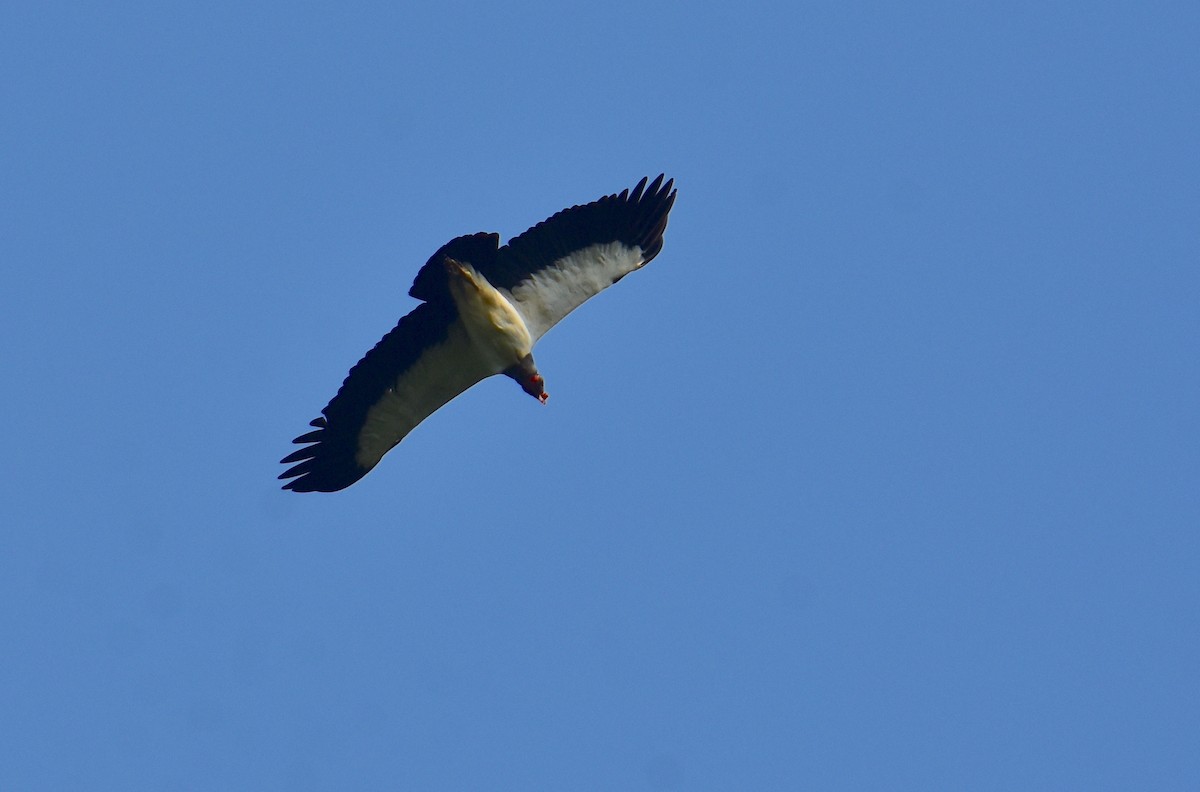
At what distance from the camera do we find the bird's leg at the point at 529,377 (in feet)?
54.1

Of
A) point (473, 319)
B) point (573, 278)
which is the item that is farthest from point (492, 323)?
point (573, 278)

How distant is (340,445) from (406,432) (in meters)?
0.81

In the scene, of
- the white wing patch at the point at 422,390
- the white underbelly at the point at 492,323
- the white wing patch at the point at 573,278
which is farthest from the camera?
the white wing patch at the point at 422,390

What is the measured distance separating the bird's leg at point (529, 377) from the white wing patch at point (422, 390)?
251mm

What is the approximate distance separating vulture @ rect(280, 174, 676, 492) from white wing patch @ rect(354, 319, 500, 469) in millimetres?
12

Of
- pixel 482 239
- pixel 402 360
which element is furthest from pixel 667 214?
pixel 402 360

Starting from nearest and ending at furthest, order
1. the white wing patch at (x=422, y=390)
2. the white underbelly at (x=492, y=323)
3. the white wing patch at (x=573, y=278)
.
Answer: the white underbelly at (x=492, y=323) → the white wing patch at (x=573, y=278) → the white wing patch at (x=422, y=390)

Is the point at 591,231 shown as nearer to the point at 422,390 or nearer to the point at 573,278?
the point at 573,278

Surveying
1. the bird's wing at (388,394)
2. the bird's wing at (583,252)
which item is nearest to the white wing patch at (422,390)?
the bird's wing at (388,394)

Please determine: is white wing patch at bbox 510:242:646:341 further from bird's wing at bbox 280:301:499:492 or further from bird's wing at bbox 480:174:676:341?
bird's wing at bbox 280:301:499:492

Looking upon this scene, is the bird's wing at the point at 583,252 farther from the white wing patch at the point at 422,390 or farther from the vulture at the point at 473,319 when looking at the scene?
the white wing patch at the point at 422,390

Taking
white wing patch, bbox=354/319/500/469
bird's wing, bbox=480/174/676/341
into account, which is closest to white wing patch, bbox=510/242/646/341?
bird's wing, bbox=480/174/676/341

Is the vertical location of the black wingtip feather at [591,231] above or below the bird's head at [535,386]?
above

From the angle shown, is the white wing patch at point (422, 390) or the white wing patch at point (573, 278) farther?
the white wing patch at point (422, 390)
